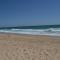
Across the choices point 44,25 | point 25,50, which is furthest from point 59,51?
point 44,25

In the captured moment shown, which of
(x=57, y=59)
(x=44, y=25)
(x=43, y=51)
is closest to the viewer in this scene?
(x=57, y=59)

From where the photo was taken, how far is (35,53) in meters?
7.35

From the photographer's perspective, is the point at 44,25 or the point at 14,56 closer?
the point at 14,56

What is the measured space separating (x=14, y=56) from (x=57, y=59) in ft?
4.92

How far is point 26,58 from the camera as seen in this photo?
22.4ft

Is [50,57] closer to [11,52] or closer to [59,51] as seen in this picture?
[59,51]

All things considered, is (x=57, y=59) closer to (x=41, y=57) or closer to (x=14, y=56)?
(x=41, y=57)

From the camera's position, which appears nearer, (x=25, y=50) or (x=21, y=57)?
(x=21, y=57)

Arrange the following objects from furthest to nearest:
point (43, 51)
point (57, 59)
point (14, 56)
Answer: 1. point (43, 51)
2. point (14, 56)
3. point (57, 59)

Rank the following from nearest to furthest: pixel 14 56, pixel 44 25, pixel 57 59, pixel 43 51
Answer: pixel 57 59, pixel 14 56, pixel 43 51, pixel 44 25

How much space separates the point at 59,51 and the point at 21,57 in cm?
146

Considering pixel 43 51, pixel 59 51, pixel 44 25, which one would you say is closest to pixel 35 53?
pixel 43 51

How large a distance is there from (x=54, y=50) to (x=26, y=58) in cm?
132

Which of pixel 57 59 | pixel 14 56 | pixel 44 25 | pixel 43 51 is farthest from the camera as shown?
pixel 44 25
